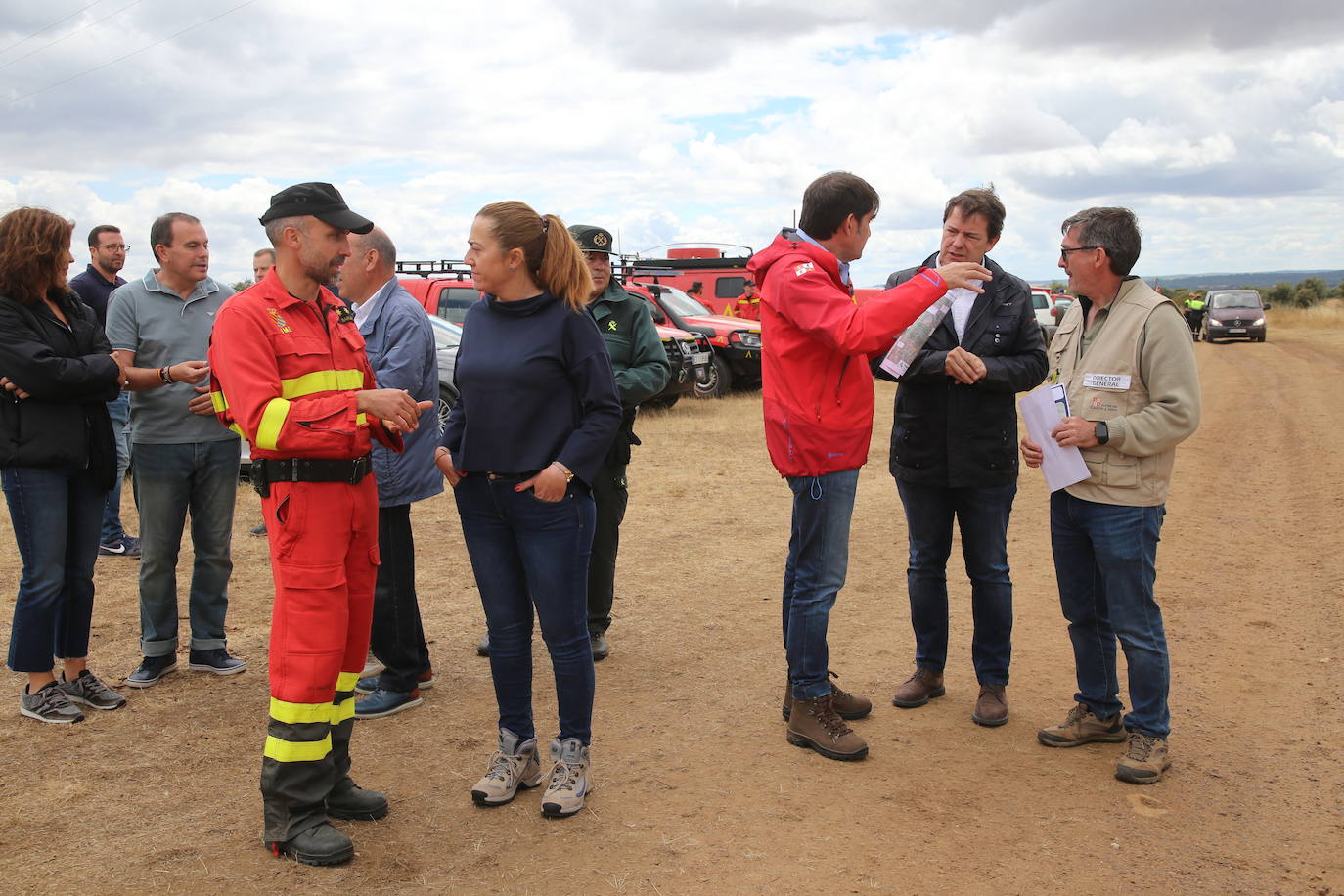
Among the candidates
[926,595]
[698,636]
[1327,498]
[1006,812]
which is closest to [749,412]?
[1327,498]

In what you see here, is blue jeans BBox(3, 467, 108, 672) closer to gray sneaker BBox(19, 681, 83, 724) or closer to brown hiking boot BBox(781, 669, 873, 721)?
gray sneaker BBox(19, 681, 83, 724)

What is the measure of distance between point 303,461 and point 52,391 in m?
1.82

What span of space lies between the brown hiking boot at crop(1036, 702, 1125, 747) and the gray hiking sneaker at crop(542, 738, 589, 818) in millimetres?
1865

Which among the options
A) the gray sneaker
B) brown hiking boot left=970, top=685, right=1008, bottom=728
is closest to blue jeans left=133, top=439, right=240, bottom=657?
the gray sneaker

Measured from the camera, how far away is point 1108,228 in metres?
4.02

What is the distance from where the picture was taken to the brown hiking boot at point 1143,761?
397 centimetres

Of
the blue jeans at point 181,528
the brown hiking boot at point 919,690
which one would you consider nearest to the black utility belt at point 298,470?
the blue jeans at point 181,528

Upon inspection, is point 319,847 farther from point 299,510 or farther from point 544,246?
point 544,246

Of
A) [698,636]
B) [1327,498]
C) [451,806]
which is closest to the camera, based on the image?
[451,806]

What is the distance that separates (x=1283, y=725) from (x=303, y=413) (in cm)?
399

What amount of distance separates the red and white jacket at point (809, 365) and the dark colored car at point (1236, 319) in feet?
110

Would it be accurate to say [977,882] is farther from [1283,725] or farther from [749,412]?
[749,412]

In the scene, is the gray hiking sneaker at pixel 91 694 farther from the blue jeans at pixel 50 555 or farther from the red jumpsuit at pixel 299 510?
the red jumpsuit at pixel 299 510

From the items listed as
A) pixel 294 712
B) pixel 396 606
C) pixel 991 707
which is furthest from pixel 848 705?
pixel 294 712
